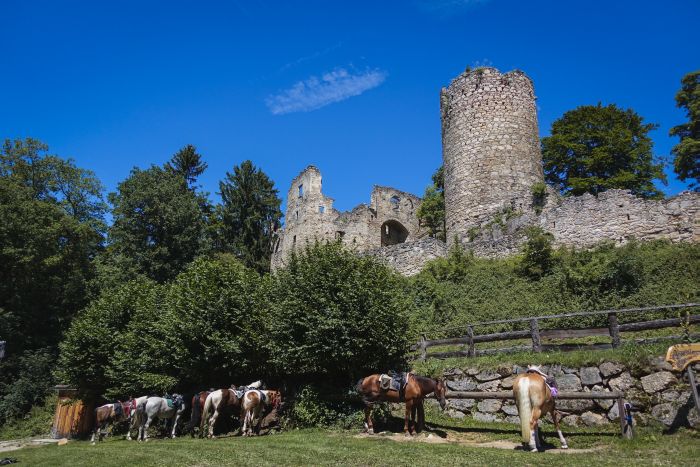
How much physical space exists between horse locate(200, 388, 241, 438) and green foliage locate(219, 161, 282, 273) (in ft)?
81.9

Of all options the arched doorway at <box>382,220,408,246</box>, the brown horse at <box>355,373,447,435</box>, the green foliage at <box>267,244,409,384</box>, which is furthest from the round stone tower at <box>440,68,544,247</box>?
the brown horse at <box>355,373,447,435</box>

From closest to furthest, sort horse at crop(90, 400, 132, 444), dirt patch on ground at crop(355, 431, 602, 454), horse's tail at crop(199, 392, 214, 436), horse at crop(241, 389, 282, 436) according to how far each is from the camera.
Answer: dirt patch on ground at crop(355, 431, 602, 454) < horse at crop(241, 389, 282, 436) < horse's tail at crop(199, 392, 214, 436) < horse at crop(90, 400, 132, 444)

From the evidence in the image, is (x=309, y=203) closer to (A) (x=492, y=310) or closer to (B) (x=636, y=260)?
(A) (x=492, y=310)

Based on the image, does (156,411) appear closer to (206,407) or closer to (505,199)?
(206,407)

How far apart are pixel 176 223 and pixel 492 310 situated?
22927 mm

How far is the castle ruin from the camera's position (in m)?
19.9

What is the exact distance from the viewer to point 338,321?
1234 cm

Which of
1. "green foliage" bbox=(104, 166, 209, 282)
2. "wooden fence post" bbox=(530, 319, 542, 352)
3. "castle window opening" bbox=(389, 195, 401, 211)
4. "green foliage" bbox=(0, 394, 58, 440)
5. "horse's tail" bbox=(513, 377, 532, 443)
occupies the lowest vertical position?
"green foliage" bbox=(0, 394, 58, 440)

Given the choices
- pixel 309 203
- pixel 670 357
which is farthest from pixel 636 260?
pixel 309 203

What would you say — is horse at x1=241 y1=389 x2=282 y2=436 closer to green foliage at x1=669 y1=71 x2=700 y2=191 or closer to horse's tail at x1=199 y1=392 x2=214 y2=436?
horse's tail at x1=199 y1=392 x2=214 y2=436

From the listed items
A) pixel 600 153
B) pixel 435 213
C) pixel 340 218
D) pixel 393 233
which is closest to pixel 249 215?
pixel 340 218

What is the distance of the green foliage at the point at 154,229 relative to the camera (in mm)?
32125

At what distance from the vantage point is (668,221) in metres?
19.3

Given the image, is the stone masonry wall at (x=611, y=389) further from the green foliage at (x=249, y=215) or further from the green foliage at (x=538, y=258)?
the green foliage at (x=249, y=215)
